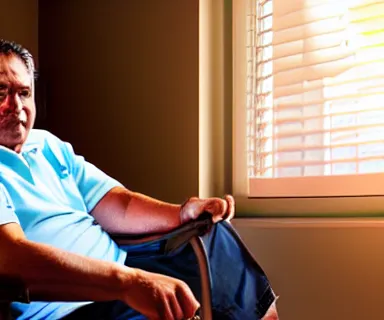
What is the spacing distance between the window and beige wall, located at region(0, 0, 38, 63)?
767 mm

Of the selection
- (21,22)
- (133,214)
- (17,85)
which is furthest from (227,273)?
(21,22)

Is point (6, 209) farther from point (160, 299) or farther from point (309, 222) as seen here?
point (309, 222)

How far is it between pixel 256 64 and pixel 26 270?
141 centimetres

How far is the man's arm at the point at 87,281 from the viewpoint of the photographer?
1.10 m

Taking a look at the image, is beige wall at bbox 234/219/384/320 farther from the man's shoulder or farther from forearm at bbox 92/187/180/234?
the man's shoulder

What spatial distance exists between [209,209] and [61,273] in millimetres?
466

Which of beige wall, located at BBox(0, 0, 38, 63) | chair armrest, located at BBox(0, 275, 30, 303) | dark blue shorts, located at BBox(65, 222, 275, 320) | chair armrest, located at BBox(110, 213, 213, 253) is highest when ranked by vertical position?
beige wall, located at BBox(0, 0, 38, 63)

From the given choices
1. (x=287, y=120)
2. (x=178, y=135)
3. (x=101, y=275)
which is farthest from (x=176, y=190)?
(x=101, y=275)

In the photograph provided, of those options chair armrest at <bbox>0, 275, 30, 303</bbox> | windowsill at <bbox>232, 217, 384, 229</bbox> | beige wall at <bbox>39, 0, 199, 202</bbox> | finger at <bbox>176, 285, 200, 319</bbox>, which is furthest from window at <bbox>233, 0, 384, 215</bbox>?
chair armrest at <bbox>0, 275, 30, 303</bbox>

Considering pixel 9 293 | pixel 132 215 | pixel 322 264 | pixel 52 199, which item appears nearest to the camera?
pixel 9 293

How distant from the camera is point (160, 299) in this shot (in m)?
1.10

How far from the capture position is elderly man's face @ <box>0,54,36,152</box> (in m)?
1.39

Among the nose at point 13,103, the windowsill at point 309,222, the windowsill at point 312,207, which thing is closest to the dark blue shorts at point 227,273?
the nose at point 13,103

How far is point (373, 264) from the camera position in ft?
6.19
